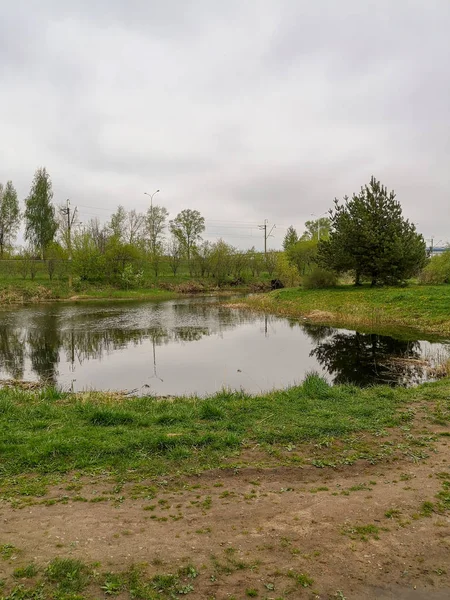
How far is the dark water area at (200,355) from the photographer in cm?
1178

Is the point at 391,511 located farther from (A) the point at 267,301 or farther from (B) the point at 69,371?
(A) the point at 267,301

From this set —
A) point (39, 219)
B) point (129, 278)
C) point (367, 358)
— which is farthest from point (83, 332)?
point (39, 219)

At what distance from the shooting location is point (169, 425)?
6887 mm

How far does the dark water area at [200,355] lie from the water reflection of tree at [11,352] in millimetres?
33

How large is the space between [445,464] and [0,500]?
562 cm

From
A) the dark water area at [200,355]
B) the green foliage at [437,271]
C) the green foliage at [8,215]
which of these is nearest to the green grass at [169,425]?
the dark water area at [200,355]

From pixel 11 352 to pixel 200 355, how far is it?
7728mm

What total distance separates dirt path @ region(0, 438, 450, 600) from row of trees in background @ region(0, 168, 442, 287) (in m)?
28.9

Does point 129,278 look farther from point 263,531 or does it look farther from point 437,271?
point 263,531

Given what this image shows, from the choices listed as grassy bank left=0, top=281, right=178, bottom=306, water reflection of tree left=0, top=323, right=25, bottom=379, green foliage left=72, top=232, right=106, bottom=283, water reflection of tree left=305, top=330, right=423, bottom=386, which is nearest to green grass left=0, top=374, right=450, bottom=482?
water reflection of tree left=305, top=330, right=423, bottom=386

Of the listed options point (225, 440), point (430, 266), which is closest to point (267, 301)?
point (430, 266)

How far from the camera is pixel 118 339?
19.0 metres

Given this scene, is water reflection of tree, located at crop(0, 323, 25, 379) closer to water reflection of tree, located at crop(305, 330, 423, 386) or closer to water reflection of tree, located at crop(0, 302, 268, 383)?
water reflection of tree, located at crop(0, 302, 268, 383)

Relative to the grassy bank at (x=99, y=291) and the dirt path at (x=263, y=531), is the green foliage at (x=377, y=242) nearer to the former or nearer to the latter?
the grassy bank at (x=99, y=291)
